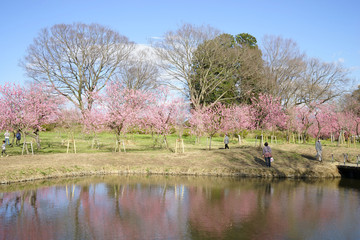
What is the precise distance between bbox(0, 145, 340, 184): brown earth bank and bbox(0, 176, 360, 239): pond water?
2240 mm

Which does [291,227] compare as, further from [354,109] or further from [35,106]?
[354,109]

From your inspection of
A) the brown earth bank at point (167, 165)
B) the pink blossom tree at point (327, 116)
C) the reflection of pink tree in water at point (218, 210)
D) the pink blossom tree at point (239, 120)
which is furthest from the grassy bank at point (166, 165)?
the pink blossom tree at point (327, 116)

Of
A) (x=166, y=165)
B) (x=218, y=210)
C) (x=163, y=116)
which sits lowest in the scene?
(x=218, y=210)

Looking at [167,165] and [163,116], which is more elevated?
[163,116]

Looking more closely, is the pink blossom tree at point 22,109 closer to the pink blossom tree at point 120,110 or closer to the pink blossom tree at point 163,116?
the pink blossom tree at point 120,110

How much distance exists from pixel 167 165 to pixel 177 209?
1156 centimetres

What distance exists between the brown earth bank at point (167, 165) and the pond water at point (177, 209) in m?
2.24

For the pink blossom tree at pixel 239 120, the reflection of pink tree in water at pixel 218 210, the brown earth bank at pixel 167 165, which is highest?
the pink blossom tree at pixel 239 120

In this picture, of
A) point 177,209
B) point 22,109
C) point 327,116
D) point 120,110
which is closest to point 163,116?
point 120,110

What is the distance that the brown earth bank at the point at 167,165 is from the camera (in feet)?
79.4

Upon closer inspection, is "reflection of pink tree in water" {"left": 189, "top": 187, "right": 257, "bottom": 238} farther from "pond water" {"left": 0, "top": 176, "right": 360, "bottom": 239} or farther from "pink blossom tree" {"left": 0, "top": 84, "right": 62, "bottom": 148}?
"pink blossom tree" {"left": 0, "top": 84, "right": 62, "bottom": 148}

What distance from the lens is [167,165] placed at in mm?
27391

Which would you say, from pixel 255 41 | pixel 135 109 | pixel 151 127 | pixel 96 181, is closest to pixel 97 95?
pixel 135 109

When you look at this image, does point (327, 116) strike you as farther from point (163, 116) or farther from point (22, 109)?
point (22, 109)
